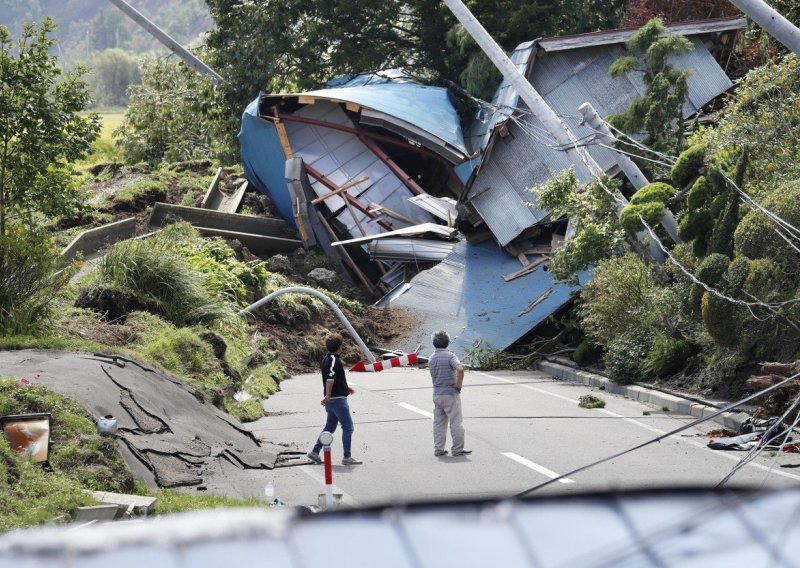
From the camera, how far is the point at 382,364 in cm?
1953

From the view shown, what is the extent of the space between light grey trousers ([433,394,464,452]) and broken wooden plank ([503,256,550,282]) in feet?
38.6

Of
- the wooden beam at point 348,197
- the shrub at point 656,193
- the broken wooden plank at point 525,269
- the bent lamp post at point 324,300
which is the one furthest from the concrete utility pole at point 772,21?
the wooden beam at point 348,197

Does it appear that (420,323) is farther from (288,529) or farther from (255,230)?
(288,529)

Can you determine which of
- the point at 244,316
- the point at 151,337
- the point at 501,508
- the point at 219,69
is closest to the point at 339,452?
the point at 151,337

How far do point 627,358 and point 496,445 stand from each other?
5.63m

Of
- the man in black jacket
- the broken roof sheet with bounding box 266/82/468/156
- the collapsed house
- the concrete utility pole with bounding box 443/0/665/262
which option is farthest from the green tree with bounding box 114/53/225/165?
the man in black jacket

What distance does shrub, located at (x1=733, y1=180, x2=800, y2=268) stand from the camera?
15.2 metres

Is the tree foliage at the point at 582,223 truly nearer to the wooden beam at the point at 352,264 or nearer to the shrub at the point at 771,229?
the shrub at the point at 771,229

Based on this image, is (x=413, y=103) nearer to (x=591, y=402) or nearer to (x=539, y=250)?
(x=539, y=250)

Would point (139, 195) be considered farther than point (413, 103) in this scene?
Yes

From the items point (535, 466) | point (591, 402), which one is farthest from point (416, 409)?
point (535, 466)

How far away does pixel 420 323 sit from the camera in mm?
24125

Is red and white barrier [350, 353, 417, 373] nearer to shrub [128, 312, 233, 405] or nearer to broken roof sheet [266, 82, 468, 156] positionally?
shrub [128, 312, 233, 405]

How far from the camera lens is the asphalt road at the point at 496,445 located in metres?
11.3
